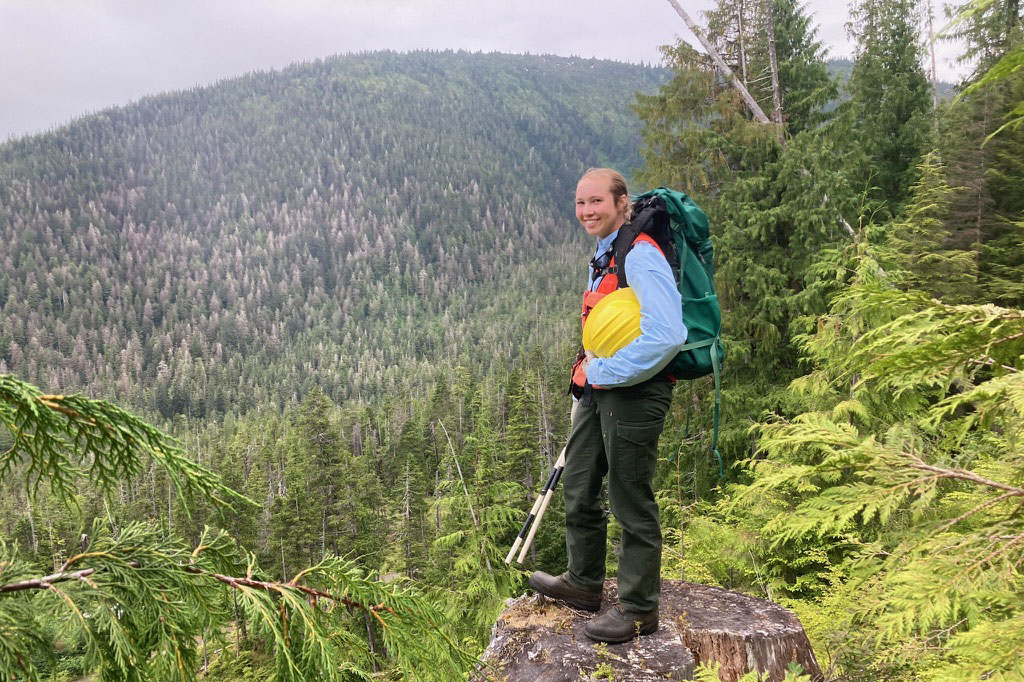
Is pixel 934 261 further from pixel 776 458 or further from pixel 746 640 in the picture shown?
pixel 746 640

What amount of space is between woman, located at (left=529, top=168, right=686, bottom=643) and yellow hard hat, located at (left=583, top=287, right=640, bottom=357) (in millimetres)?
95

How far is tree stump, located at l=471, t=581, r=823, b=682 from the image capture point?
10.9 ft

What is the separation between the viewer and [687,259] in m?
3.50

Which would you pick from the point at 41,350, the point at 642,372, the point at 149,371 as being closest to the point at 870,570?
the point at 642,372

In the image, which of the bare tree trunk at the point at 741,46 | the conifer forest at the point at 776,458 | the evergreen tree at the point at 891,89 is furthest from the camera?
the evergreen tree at the point at 891,89

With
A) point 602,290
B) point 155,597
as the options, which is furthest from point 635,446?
point 155,597

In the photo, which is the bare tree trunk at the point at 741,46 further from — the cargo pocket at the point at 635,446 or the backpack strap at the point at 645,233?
the cargo pocket at the point at 635,446

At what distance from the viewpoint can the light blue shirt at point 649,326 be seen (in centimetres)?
311

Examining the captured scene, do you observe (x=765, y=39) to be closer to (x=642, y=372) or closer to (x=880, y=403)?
(x=880, y=403)

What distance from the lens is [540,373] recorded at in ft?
205

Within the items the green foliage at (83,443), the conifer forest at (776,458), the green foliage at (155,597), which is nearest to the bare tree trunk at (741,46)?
the conifer forest at (776,458)

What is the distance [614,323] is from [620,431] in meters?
0.63

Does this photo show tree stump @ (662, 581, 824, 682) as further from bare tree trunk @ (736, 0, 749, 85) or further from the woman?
bare tree trunk @ (736, 0, 749, 85)

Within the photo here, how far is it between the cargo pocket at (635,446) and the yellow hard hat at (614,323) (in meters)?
0.45
